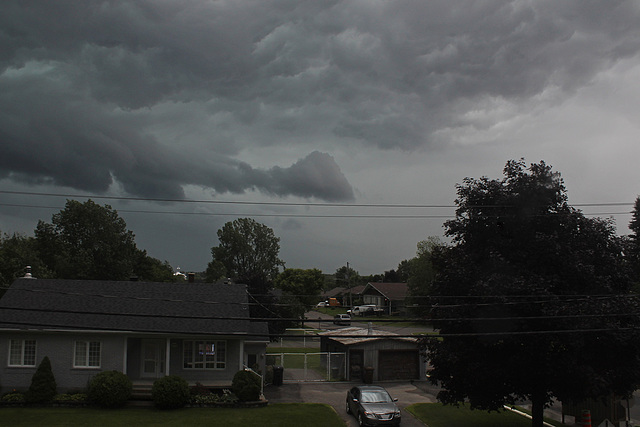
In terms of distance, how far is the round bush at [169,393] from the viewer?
25578 millimetres

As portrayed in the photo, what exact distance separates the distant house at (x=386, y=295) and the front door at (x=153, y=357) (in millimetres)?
62604

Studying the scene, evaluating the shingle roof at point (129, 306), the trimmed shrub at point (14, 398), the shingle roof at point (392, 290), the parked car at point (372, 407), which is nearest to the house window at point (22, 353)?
the shingle roof at point (129, 306)

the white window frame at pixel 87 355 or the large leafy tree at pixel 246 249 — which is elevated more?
the large leafy tree at pixel 246 249

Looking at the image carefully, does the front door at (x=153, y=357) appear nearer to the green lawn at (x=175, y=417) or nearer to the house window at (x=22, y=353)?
the green lawn at (x=175, y=417)

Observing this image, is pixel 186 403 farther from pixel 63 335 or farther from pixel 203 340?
pixel 63 335

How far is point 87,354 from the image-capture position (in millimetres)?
28281

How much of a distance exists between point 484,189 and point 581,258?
465 centimetres

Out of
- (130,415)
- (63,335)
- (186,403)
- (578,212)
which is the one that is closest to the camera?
(578,212)

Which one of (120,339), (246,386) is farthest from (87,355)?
(246,386)

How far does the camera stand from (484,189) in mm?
22281

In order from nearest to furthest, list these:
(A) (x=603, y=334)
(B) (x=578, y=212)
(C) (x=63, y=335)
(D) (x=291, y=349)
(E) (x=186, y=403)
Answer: (A) (x=603, y=334)
(B) (x=578, y=212)
(E) (x=186, y=403)
(C) (x=63, y=335)
(D) (x=291, y=349)

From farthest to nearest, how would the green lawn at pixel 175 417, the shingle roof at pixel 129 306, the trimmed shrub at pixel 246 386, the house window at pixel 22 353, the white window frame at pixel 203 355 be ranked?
the white window frame at pixel 203 355, the shingle roof at pixel 129 306, the house window at pixel 22 353, the trimmed shrub at pixel 246 386, the green lawn at pixel 175 417

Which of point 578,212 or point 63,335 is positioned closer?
point 578,212

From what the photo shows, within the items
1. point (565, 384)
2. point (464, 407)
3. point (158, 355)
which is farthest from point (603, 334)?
point (158, 355)
